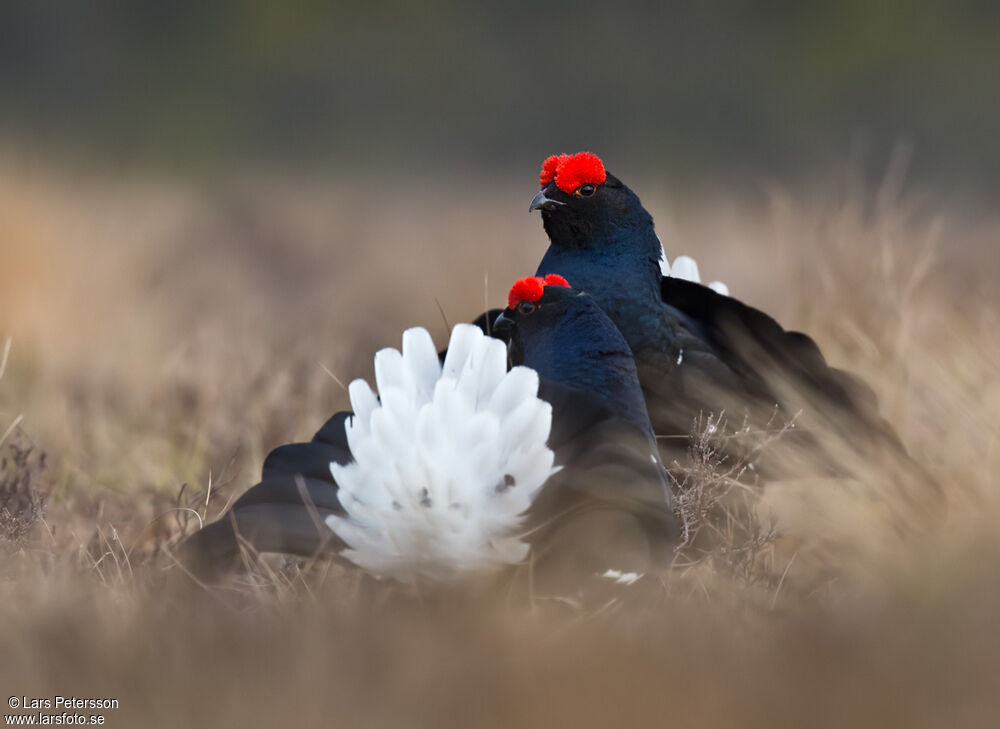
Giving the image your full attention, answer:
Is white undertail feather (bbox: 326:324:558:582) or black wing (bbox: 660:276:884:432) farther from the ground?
black wing (bbox: 660:276:884:432)

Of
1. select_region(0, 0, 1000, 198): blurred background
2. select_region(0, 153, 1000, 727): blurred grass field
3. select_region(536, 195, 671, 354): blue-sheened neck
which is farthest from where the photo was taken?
select_region(0, 0, 1000, 198): blurred background

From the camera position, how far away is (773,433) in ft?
6.89

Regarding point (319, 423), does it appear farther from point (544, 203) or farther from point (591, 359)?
point (591, 359)

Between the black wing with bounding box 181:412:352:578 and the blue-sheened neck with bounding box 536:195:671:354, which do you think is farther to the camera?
the blue-sheened neck with bounding box 536:195:671:354

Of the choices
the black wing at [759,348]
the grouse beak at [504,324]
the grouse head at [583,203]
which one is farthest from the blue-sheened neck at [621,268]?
the grouse beak at [504,324]

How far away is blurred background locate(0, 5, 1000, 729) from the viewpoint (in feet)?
3.38

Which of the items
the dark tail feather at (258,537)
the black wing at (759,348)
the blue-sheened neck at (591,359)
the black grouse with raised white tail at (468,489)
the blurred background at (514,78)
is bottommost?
the dark tail feather at (258,537)

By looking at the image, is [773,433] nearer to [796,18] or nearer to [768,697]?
[768,697]

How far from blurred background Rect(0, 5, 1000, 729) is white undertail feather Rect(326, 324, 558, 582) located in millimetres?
117

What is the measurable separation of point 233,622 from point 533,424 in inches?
21.4

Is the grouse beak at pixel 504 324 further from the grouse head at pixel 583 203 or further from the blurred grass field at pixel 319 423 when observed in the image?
the blurred grass field at pixel 319 423

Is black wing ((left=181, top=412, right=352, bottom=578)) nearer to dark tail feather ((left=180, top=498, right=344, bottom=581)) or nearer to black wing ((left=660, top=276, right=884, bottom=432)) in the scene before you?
dark tail feather ((left=180, top=498, right=344, bottom=581))

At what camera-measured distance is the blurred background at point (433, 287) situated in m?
1.03

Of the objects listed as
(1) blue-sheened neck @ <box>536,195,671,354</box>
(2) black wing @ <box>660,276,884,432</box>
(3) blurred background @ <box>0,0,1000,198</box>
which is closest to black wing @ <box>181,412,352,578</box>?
(1) blue-sheened neck @ <box>536,195,671,354</box>
